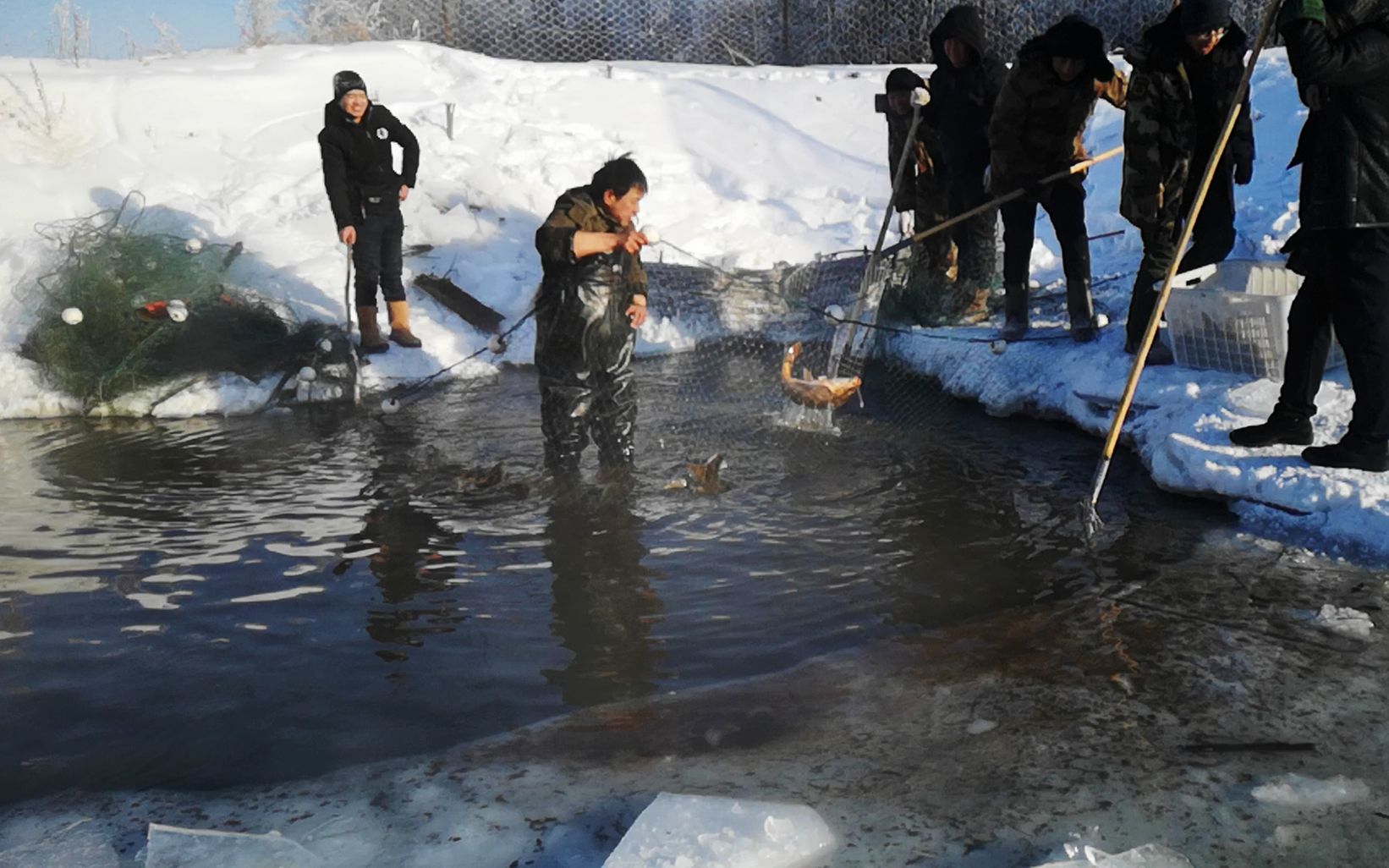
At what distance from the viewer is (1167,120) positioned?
21.1ft

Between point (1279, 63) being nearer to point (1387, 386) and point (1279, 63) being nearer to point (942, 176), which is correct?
point (942, 176)

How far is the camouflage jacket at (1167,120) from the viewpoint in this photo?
628 centimetres

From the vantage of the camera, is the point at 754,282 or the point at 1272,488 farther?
the point at 754,282

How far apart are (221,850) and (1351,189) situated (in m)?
4.66

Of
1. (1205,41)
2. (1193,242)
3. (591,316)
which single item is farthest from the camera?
(1193,242)

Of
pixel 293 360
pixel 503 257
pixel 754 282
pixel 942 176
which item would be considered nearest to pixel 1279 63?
pixel 942 176

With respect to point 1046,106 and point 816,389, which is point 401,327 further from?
point 1046,106

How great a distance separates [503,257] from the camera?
11.7m

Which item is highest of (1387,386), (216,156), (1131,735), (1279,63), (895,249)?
(1279,63)

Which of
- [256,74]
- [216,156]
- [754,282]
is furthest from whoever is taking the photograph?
[256,74]

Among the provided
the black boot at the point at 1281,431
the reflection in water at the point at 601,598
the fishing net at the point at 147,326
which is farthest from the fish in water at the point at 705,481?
the fishing net at the point at 147,326

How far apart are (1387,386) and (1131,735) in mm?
2352

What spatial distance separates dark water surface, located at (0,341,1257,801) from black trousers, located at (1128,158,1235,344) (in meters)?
0.93

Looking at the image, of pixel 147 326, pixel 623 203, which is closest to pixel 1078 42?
pixel 623 203
